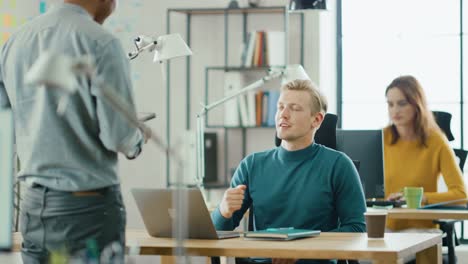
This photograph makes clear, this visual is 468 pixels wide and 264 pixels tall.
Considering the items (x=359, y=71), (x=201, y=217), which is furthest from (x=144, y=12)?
(x=201, y=217)

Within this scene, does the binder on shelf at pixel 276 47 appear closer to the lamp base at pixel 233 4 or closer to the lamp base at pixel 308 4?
the lamp base at pixel 233 4

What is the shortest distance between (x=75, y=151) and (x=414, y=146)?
283 centimetres

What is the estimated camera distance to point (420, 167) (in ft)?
15.7

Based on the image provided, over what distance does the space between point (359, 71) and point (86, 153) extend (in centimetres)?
448

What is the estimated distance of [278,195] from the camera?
321cm

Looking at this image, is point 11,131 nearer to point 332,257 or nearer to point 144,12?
point 332,257

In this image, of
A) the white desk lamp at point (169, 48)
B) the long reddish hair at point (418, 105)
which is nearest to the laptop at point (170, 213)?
the white desk lamp at point (169, 48)

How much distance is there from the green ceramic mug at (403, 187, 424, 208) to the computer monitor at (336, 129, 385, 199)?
0.13m

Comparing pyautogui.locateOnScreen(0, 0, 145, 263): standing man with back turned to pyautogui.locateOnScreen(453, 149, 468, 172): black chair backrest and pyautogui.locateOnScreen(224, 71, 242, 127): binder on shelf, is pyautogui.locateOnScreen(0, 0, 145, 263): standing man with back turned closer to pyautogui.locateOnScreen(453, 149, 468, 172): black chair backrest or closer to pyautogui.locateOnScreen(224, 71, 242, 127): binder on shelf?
pyautogui.locateOnScreen(453, 149, 468, 172): black chair backrest

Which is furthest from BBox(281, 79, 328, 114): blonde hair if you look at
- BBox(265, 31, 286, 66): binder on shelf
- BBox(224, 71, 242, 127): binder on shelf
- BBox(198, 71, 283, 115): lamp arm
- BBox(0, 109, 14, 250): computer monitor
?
BBox(224, 71, 242, 127): binder on shelf

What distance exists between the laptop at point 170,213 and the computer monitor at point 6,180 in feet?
3.84

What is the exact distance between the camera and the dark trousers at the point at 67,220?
2.30 m

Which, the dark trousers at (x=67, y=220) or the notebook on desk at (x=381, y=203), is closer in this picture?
the dark trousers at (x=67, y=220)

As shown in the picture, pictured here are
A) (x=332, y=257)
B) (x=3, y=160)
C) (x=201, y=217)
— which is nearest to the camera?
(x=3, y=160)
